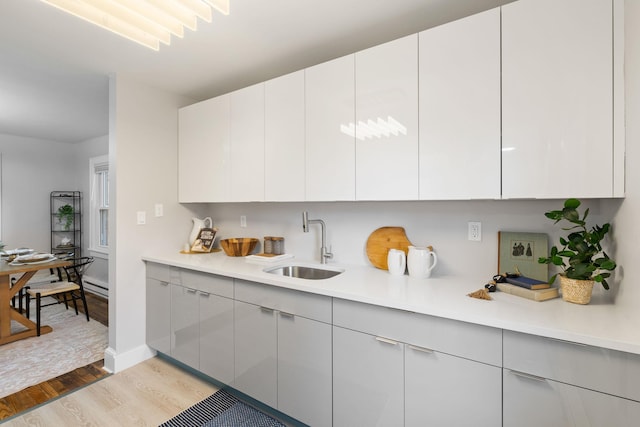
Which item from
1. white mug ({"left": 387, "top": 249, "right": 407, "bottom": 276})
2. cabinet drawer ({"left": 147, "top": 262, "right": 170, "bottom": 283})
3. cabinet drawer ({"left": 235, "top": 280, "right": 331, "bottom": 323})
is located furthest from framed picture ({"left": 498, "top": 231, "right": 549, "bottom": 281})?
cabinet drawer ({"left": 147, "top": 262, "right": 170, "bottom": 283})

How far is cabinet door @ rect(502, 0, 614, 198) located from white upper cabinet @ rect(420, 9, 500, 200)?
5cm

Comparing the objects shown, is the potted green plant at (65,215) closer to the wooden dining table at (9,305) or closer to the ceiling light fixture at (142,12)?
the wooden dining table at (9,305)

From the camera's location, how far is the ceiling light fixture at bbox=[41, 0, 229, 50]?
1384 mm

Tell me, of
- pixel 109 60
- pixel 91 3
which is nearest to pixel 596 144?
pixel 91 3

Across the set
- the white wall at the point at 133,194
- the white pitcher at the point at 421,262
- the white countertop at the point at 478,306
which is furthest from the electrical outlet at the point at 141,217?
the white pitcher at the point at 421,262

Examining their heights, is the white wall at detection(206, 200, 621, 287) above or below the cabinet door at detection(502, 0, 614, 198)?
below

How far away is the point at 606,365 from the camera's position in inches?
40.4

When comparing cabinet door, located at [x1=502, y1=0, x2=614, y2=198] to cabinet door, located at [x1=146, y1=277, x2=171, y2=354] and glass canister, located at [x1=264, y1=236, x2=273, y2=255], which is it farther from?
cabinet door, located at [x1=146, y1=277, x2=171, y2=354]

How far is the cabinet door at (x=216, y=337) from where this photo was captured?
207 cm

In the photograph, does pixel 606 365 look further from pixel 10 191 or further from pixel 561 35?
pixel 10 191

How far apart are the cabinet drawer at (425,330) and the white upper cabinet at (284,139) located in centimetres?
87

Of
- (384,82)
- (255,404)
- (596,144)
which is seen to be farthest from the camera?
(255,404)

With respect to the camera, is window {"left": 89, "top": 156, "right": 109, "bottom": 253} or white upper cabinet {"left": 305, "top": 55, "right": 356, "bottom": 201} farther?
window {"left": 89, "top": 156, "right": 109, "bottom": 253}

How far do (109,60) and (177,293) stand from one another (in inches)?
70.2
